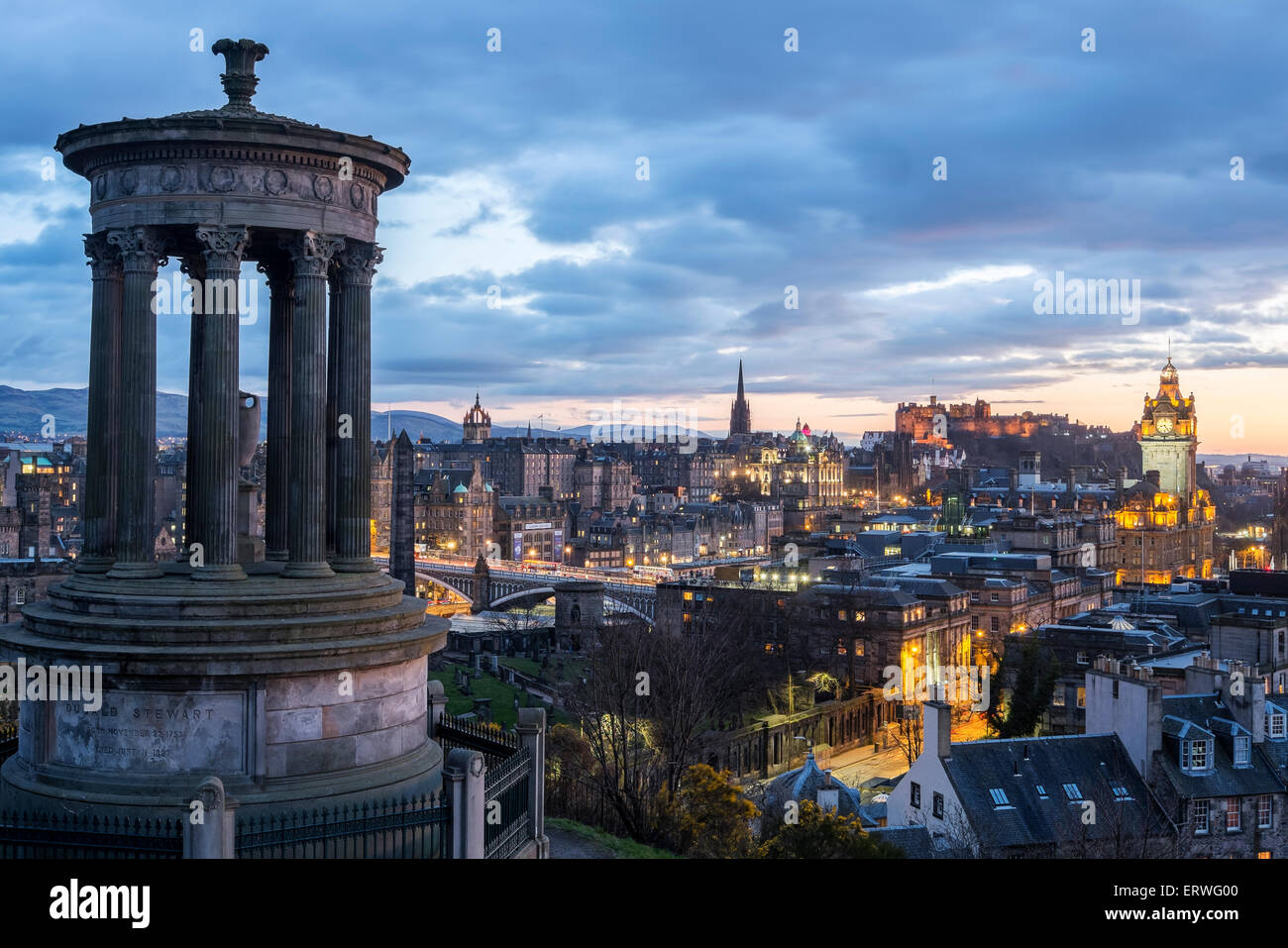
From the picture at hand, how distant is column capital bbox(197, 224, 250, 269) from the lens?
1681cm

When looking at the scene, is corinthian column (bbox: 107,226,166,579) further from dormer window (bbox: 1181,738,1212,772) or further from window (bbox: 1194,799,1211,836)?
dormer window (bbox: 1181,738,1212,772)

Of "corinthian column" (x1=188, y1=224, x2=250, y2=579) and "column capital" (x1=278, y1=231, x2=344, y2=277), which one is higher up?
"column capital" (x1=278, y1=231, x2=344, y2=277)

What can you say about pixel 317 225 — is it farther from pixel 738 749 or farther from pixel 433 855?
pixel 738 749

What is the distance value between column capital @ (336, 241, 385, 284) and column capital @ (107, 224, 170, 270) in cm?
244

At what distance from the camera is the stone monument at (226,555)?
15773 millimetres

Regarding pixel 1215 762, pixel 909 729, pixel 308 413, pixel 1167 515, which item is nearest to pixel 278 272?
pixel 308 413

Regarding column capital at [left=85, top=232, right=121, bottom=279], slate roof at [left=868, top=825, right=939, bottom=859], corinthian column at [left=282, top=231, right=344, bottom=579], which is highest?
column capital at [left=85, top=232, right=121, bottom=279]

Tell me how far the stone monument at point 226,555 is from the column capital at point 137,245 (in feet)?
0.08

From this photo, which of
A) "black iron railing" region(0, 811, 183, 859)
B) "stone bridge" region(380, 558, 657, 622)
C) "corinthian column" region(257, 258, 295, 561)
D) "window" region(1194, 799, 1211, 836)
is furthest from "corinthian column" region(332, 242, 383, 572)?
"stone bridge" region(380, 558, 657, 622)

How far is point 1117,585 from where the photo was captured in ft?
363

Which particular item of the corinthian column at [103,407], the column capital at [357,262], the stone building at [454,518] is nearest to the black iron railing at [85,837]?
the corinthian column at [103,407]

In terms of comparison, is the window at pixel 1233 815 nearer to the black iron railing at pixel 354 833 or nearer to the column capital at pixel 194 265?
the black iron railing at pixel 354 833

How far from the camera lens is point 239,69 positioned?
59.6 ft
